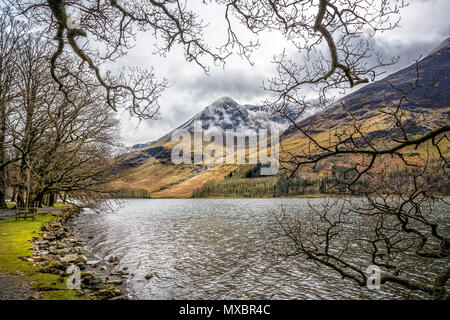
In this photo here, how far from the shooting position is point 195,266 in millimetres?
15695

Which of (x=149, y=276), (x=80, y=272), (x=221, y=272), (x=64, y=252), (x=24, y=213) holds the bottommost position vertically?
(x=221, y=272)

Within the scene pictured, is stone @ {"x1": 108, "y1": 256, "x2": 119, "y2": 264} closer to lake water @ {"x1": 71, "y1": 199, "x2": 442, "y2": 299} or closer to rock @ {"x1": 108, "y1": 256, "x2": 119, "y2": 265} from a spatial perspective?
rock @ {"x1": 108, "y1": 256, "x2": 119, "y2": 265}

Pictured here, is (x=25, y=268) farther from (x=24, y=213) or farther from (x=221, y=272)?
(x=24, y=213)

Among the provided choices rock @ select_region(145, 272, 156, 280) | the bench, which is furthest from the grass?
the bench

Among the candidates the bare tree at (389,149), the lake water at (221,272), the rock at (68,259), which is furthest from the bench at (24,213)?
the bare tree at (389,149)

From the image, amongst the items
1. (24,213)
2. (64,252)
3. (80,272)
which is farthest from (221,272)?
(24,213)

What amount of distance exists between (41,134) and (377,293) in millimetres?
24960

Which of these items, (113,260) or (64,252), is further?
(113,260)

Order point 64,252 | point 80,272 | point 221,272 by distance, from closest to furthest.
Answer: point 80,272
point 221,272
point 64,252

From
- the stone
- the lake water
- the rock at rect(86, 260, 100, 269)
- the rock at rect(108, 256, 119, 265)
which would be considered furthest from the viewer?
the stone

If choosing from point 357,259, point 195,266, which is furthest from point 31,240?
point 357,259

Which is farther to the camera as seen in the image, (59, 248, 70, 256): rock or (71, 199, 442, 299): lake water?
(59, 248, 70, 256): rock

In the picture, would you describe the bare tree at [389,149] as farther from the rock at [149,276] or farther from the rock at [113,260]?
the rock at [113,260]
